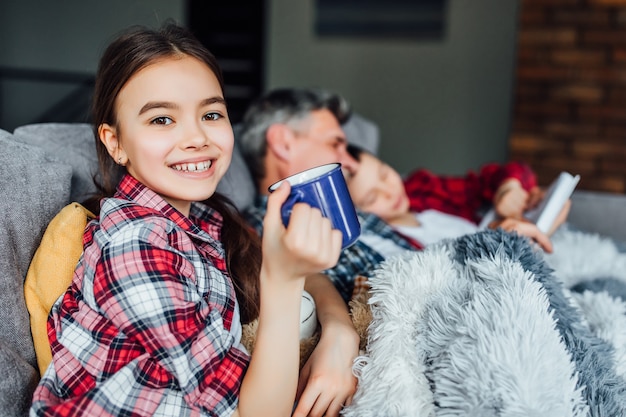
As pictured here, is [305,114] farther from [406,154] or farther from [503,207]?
[406,154]

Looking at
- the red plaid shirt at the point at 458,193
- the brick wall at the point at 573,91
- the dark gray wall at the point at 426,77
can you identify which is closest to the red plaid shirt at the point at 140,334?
the red plaid shirt at the point at 458,193

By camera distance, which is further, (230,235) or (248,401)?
(230,235)

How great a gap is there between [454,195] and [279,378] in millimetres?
1459

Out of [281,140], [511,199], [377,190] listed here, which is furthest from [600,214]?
[281,140]

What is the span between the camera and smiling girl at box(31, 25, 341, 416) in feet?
2.91

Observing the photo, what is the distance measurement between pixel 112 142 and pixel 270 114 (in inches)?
34.5

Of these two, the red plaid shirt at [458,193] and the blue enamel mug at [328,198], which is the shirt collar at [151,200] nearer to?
the blue enamel mug at [328,198]

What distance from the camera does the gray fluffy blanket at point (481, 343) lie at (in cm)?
91

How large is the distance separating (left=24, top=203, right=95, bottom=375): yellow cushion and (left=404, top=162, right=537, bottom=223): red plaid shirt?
1.38 m

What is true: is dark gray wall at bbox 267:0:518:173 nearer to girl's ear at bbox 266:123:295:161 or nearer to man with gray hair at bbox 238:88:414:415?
man with gray hair at bbox 238:88:414:415

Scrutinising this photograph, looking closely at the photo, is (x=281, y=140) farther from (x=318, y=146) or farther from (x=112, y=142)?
(x=112, y=142)

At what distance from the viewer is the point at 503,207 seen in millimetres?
2002

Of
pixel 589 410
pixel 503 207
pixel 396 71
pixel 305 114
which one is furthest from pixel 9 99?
pixel 589 410

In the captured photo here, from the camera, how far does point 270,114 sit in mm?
1933
